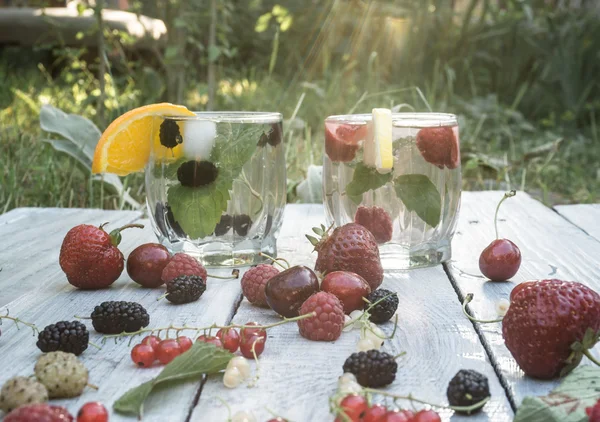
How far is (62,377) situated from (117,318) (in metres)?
0.22

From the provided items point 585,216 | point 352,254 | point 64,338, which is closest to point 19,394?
point 64,338

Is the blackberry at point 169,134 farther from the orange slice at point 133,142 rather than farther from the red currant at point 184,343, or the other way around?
the red currant at point 184,343

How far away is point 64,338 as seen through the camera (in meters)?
1.02

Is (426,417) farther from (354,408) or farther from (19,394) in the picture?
(19,394)

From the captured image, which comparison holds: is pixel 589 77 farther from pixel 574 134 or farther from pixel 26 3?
pixel 26 3

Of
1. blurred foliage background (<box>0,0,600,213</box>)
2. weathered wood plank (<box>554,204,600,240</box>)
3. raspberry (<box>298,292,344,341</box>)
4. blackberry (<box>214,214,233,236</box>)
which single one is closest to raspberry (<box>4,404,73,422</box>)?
raspberry (<box>298,292,344,341</box>)

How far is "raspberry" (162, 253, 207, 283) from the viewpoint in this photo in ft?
4.34

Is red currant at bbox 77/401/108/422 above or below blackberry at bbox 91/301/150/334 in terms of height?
above

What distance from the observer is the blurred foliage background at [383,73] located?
387cm

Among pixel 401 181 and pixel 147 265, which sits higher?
pixel 401 181

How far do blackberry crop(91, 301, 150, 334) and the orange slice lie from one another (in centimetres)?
40

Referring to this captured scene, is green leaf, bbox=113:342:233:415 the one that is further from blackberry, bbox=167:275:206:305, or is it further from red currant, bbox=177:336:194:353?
blackberry, bbox=167:275:206:305

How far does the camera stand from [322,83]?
4906 millimetres

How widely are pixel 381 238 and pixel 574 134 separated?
149 inches
